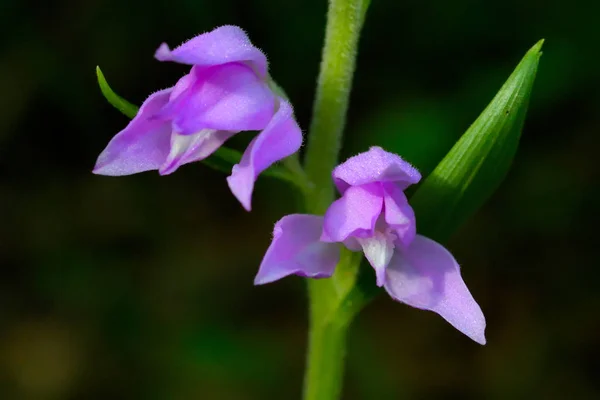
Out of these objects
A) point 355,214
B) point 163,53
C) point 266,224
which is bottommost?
point 266,224

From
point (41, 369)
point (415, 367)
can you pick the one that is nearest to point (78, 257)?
point (41, 369)

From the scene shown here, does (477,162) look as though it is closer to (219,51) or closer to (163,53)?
(219,51)

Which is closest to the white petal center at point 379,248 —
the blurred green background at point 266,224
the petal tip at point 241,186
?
the petal tip at point 241,186

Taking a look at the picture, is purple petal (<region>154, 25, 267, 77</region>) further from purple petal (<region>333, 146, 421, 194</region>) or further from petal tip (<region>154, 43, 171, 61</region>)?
purple petal (<region>333, 146, 421, 194</region>)

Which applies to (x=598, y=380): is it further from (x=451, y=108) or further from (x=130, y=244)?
(x=130, y=244)

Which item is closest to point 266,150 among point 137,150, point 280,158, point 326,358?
point 280,158
